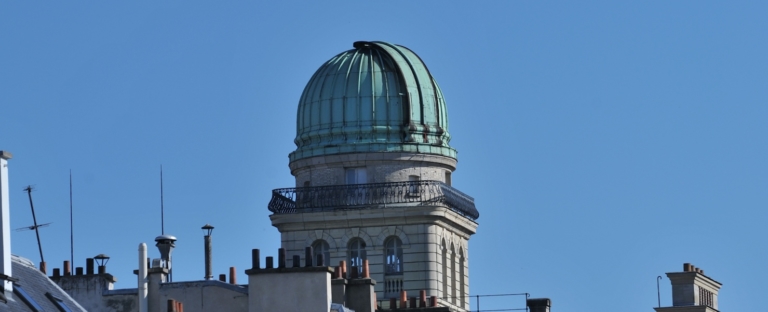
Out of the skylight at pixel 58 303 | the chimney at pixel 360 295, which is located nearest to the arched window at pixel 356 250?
the chimney at pixel 360 295

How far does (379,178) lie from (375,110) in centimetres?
251

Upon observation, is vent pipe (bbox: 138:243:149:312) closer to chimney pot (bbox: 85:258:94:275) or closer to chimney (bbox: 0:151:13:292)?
chimney pot (bbox: 85:258:94:275)

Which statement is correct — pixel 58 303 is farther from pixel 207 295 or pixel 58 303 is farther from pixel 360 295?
pixel 360 295

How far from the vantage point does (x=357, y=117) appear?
11100 centimetres

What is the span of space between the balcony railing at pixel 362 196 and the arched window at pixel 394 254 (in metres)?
1.46

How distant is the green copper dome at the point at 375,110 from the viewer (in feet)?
Result: 363

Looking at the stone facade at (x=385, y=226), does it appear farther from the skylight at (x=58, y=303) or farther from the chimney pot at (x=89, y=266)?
the skylight at (x=58, y=303)

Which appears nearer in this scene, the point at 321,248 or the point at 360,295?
the point at 360,295

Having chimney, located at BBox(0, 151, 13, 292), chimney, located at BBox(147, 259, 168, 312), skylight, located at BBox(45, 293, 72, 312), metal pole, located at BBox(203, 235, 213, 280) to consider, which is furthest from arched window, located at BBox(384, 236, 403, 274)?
chimney, located at BBox(0, 151, 13, 292)

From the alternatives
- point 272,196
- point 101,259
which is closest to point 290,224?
point 272,196

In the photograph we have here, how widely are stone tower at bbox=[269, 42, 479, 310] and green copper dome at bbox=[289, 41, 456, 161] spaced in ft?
0.12

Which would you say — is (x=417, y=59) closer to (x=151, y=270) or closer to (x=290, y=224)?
(x=290, y=224)

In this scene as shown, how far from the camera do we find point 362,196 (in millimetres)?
109812

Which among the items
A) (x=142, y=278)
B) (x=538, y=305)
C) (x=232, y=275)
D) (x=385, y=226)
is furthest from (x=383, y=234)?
(x=142, y=278)
